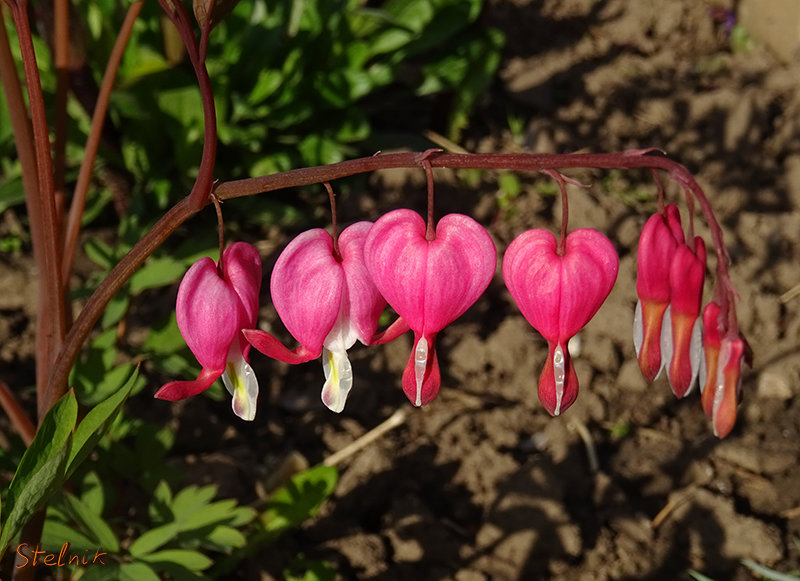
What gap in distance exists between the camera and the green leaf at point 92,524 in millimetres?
1201

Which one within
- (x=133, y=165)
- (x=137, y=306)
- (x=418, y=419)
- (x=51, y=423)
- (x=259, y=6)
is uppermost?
(x=259, y=6)

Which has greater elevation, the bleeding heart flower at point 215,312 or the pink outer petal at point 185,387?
the bleeding heart flower at point 215,312

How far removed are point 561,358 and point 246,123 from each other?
170cm

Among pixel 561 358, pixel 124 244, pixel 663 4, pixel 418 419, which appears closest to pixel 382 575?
pixel 418 419

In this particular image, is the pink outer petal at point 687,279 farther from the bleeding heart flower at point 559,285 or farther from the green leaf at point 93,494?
the green leaf at point 93,494

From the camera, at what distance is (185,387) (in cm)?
92

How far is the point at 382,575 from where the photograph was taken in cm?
166

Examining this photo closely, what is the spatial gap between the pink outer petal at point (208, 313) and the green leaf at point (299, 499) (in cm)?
65

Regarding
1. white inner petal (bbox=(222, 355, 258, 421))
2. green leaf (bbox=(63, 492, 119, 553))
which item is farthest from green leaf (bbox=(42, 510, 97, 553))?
white inner petal (bbox=(222, 355, 258, 421))

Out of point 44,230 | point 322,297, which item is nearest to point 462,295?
point 322,297

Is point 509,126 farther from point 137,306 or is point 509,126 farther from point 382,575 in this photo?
point 382,575

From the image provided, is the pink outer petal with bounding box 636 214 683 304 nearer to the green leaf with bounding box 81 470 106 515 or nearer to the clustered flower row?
the clustered flower row

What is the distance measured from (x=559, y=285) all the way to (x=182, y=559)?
2.29ft

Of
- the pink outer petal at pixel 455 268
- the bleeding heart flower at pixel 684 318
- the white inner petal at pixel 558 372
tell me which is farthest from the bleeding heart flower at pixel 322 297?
the bleeding heart flower at pixel 684 318
